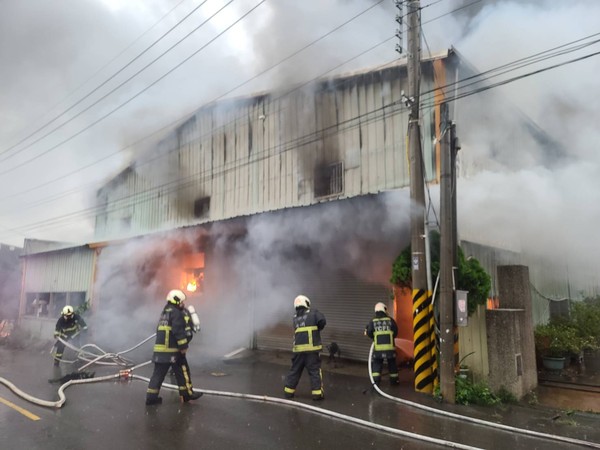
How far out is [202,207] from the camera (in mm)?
16125

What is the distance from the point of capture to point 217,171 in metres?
→ 15.7

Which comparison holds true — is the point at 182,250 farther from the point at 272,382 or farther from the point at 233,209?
the point at 272,382

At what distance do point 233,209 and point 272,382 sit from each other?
7.70 metres

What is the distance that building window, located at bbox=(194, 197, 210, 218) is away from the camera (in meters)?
15.9

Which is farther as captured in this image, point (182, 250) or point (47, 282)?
point (47, 282)

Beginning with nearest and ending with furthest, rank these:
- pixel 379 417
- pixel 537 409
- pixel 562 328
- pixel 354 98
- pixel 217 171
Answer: pixel 379 417
pixel 537 409
pixel 562 328
pixel 354 98
pixel 217 171

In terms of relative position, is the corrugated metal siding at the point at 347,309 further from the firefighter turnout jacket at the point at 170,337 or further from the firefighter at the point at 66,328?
the firefighter at the point at 66,328

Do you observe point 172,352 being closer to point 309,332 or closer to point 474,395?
point 309,332

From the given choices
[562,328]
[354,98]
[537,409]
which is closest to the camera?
[537,409]

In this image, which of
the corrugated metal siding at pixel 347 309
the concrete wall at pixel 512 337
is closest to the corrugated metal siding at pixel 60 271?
the corrugated metal siding at pixel 347 309

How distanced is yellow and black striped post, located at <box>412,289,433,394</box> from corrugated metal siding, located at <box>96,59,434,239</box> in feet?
12.6

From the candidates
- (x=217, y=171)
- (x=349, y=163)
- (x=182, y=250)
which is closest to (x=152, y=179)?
(x=217, y=171)

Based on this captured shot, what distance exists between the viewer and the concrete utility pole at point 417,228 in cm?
719

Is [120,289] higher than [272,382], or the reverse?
[120,289]
